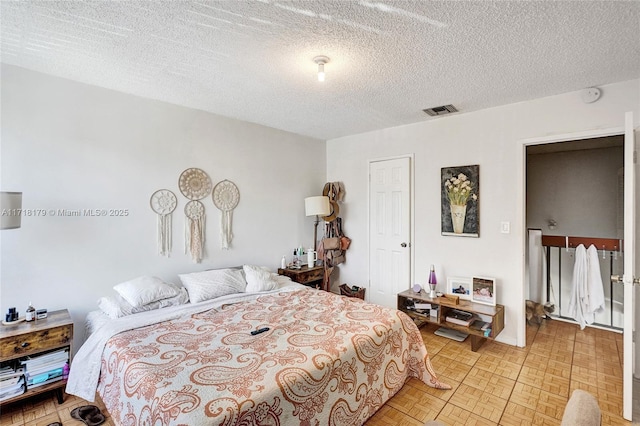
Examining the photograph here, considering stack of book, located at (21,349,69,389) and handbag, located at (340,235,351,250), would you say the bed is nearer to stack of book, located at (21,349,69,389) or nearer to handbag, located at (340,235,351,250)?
stack of book, located at (21,349,69,389)

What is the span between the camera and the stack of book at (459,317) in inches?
124

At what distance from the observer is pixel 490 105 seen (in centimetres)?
319

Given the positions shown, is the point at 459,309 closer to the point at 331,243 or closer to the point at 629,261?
the point at 629,261

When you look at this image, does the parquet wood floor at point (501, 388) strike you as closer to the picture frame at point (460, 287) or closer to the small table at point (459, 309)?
the small table at point (459, 309)

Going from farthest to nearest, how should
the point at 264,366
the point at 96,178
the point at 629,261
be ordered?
the point at 96,178
the point at 629,261
the point at 264,366

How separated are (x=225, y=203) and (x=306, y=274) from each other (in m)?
1.42

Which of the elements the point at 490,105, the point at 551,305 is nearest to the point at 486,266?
the point at 551,305

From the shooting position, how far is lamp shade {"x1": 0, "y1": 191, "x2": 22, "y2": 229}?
6.59 ft

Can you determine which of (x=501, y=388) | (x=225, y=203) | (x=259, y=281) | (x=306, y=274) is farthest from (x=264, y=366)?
(x=306, y=274)

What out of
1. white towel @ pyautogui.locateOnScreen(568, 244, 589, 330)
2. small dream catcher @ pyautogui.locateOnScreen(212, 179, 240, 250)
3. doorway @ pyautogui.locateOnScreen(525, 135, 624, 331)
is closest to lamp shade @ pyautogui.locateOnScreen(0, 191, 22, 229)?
small dream catcher @ pyautogui.locateOnScreen(212, 179, 240, 250)

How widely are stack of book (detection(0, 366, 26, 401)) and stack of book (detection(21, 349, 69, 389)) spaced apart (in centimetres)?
3

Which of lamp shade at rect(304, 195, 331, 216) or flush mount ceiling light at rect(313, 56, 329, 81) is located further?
lamp shade at rect(304, 195, 331, 216)

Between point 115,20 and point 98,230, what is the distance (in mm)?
1796

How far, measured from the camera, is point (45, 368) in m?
2.19
